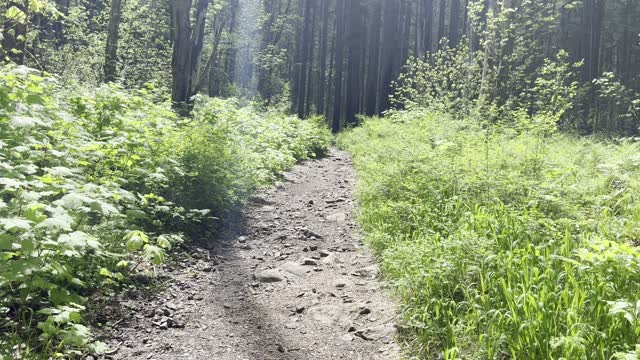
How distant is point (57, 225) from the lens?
8.11ft

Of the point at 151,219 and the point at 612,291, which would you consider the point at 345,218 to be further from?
the point at 612,291

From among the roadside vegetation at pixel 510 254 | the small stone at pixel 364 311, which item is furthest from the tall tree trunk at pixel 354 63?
the small stone at pixel 364 311

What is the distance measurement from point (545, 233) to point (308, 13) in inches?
1129

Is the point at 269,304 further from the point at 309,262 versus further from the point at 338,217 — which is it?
the point at 338,217

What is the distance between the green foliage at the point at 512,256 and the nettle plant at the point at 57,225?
220 centimetres

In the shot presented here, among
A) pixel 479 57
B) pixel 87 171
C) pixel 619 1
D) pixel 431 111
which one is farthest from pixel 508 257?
pixel 619 1

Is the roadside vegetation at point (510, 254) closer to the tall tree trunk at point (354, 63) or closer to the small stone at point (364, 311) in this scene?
the small stone at point (364, 311)

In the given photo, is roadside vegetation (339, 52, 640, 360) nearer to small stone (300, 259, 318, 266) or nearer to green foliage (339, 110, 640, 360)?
green foliage (339, 110, 640, 360)

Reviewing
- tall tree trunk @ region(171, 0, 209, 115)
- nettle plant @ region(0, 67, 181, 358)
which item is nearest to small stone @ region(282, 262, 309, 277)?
nettle plant @ region(0, 67, 181, 358)

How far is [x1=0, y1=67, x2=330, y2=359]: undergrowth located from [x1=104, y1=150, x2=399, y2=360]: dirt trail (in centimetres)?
42

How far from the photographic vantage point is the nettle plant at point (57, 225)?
2.58 m

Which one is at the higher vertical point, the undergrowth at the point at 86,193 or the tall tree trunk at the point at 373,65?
the tall tree trunk at the point at 373,65

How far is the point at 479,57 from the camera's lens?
12.1 meters

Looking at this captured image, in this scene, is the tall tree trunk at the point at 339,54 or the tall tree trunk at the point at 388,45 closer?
the tall tree trunk at the point at 388,45
